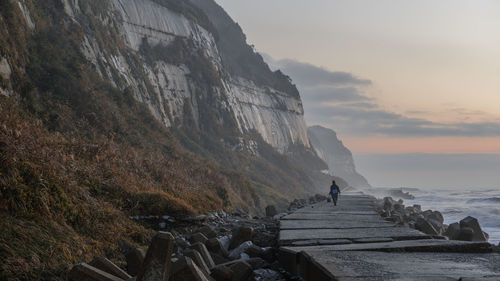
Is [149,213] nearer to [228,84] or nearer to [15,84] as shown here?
[15,84]

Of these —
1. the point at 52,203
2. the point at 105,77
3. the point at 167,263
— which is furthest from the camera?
the point at 105,77

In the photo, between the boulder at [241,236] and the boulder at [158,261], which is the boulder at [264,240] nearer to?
the boulder at [241,236]

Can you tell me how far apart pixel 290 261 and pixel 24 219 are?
11.2ft

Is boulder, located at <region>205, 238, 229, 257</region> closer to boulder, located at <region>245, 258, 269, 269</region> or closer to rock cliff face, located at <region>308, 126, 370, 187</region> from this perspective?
boulder, located at <region>245, 258, 269, 269</region>

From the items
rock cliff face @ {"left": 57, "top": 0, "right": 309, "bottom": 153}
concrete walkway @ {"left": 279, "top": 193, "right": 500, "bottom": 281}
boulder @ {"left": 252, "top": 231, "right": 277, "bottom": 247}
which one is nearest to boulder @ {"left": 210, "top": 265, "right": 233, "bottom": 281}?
concrete walkway @ {"left": 279, "top": 193, "right": 500, "bottom": 281}

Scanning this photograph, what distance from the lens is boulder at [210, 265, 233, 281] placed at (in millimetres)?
4082

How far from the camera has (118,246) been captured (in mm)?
6301

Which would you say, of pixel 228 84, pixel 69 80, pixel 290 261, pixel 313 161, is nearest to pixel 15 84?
pixel 69 80

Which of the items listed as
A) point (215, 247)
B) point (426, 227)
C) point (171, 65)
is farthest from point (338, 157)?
point (215, 247)

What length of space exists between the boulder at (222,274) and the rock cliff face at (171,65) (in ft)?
69.2

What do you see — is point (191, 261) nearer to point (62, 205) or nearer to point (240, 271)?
point (240, 271)

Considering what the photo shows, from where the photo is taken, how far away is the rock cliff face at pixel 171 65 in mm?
27672

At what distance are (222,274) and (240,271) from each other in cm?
19

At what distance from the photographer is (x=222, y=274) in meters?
4.09
